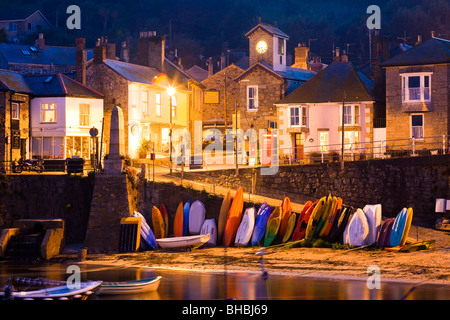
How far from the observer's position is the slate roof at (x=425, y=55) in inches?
1747

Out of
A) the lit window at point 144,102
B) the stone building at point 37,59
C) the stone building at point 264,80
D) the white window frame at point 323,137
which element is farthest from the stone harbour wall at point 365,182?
the stone building at point 37,59

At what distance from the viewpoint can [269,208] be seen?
34656 mm

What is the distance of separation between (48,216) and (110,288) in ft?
37.3

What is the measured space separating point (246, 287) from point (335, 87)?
81.9 ft

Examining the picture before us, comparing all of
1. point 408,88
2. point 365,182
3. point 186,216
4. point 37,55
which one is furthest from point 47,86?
point 37,55

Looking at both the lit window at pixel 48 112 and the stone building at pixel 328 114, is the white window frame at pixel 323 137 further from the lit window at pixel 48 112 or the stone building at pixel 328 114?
the lit window at pixel 48 112

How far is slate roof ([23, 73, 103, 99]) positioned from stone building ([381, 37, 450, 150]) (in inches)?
702

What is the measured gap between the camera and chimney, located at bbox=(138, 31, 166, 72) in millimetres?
56781

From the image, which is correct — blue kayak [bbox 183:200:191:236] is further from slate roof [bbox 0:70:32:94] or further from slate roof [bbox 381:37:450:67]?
slate roof [bbox 381:37:450:67]

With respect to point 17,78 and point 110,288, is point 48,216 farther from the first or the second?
point 17,78

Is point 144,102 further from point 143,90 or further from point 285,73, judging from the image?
point 285,73

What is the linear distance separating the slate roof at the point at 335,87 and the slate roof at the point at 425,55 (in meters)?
2.44

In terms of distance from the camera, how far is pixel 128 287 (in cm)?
2509
